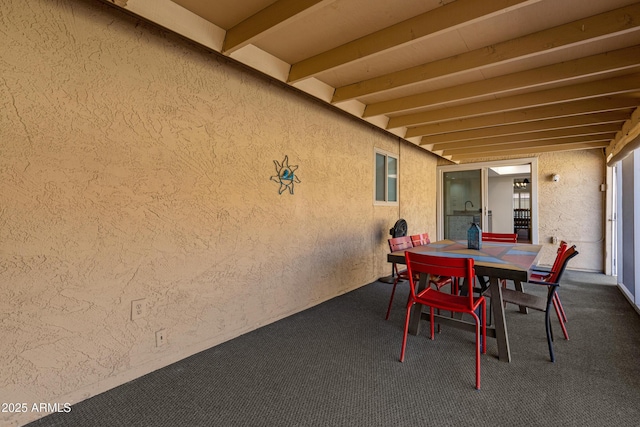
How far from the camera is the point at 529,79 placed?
2.79 meters

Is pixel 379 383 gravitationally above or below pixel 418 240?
below

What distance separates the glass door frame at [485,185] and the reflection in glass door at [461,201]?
71 millimetres

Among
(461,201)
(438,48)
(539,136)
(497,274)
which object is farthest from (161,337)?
(461,201)

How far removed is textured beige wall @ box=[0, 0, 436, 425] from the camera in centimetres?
161

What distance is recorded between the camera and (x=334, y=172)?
12.5 feet

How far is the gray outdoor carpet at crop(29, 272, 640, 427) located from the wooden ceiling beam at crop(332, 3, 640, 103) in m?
2.32

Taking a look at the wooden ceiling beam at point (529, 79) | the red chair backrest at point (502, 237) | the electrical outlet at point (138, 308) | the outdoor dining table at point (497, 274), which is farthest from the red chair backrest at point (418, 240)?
the electrical outlet at point (138, 308)

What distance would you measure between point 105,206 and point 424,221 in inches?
221

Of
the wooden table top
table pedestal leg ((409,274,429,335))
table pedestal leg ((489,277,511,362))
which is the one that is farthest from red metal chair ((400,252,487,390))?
table pedestal leg ((409,274,429,335))

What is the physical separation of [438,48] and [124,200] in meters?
2.66

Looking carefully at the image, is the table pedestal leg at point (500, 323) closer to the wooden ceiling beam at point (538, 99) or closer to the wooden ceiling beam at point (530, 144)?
the wooden ceiling beam at point (538, 99)

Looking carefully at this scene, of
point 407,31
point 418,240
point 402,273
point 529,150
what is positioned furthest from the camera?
point 529,150

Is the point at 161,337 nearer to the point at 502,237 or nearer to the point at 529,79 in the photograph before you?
the point at 529,79

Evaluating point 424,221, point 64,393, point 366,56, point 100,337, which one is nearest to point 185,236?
point 100,337
